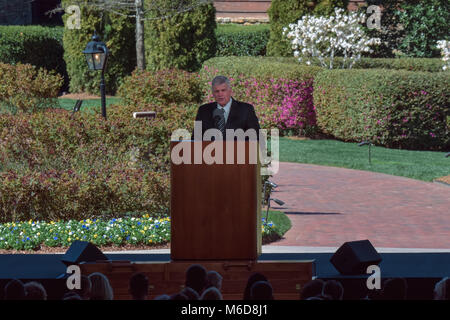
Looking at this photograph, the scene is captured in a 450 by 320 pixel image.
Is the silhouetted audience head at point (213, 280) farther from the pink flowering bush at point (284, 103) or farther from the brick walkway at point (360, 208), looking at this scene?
the pink flowering bush at point (284, 103)

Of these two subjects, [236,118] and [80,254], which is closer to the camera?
[80,254]

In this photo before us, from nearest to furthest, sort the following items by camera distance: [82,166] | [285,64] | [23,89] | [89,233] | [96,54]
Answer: [89,233]
[82,166]
[96,54]
[23,89]
[285,64]

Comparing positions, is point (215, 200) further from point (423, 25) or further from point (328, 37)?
point (423, 25)

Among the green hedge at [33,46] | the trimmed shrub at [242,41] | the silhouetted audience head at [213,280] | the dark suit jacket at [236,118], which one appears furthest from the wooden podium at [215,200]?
the trimmed shrub at [242,41]

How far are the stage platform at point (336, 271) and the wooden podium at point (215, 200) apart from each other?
67cm

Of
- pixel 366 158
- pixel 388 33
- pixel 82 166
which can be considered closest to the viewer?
pixel 82 166

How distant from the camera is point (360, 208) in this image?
39.5ft

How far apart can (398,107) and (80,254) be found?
1540 centimetres

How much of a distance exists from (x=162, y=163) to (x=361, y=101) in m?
10.0

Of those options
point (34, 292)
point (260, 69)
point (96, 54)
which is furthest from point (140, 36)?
point (34, 292)

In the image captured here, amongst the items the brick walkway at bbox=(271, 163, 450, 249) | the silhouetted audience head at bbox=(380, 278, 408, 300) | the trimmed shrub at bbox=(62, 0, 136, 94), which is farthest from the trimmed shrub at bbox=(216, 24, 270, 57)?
the silhouetted audience head at bbox=(380, 278, 408, 300)

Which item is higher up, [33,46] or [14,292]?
[33,46]

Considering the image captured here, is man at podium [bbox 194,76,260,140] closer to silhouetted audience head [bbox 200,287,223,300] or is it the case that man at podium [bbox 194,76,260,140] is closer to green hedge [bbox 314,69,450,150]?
silhouetted audience head [bbox 200,287,223,300]

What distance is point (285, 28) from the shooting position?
25.7 meters
